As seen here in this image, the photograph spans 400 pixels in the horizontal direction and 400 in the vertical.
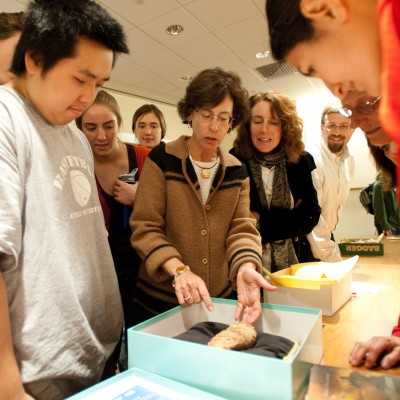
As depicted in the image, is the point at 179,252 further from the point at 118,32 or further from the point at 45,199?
the point at 118,32

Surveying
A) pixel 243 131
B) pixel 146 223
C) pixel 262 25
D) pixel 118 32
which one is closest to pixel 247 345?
pixel 146 223

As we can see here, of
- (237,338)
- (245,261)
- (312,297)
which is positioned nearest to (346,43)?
(237,338)

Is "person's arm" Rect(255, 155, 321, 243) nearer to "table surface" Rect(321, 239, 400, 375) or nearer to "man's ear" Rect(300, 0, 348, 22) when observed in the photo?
"table surface" Rect(321, 239, 400, 375)

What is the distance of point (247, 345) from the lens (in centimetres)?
75

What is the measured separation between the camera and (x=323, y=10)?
452 millimetres

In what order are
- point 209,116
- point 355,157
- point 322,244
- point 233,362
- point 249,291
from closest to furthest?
point 233,362
point 249,291
point 209,116
point 322,244
point 355,157

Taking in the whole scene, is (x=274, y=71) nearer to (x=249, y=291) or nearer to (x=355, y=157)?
(x=355, y=157)

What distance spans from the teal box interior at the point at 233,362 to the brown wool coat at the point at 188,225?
0.30 metres

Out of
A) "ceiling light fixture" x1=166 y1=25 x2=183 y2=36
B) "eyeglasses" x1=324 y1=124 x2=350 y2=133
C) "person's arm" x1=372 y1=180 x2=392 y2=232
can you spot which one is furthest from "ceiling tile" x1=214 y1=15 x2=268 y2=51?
"person's arm" x1=372 y1=180 x2=392 y2=232

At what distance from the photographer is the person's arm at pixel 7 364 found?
0.58 metres

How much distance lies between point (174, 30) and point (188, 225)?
3.07 metres

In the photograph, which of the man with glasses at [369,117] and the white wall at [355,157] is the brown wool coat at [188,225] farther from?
the white wall at [355,157]

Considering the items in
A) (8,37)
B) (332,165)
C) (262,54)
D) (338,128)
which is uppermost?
(262,54)

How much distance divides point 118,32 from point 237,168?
648 millimetres
